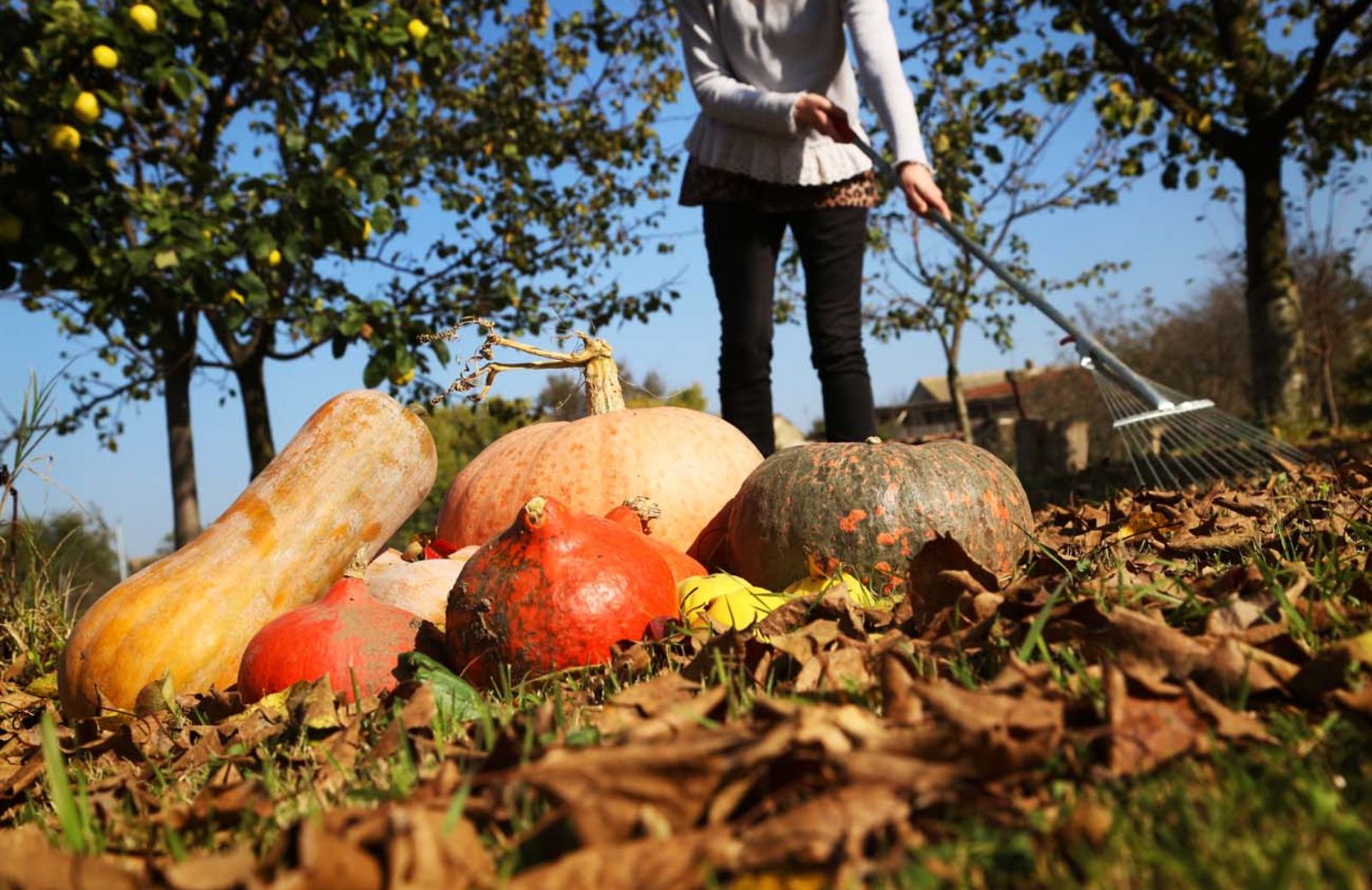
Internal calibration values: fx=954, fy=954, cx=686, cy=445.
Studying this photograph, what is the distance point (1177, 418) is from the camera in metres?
4.05

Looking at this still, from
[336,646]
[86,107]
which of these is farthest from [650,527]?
[86,107]

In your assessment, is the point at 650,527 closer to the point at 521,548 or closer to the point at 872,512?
the point at 872,512

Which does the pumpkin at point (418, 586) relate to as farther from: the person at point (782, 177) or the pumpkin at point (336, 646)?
the person at point (782, 177)

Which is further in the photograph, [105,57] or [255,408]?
[255,408]

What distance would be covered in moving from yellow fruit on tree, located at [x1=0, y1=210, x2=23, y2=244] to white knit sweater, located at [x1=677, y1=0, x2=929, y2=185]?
362cm

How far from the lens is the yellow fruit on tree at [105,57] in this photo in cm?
491

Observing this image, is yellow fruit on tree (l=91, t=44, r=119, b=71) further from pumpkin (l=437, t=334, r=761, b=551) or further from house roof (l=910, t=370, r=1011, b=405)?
house roof (l=910, t=370, r=1011, b=405)

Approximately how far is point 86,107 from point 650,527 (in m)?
4.03

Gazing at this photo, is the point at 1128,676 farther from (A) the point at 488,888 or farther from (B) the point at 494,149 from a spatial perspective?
(B) the point at 494,149

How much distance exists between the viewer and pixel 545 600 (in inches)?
83.7

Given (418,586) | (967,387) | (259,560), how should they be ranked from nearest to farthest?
(418,586)
(259,560)
(967,387)

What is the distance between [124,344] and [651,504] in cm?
894

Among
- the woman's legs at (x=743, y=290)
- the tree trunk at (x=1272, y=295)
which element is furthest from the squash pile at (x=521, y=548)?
the tree trunk at (x=1272, y=295)

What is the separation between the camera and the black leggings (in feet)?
12.9
